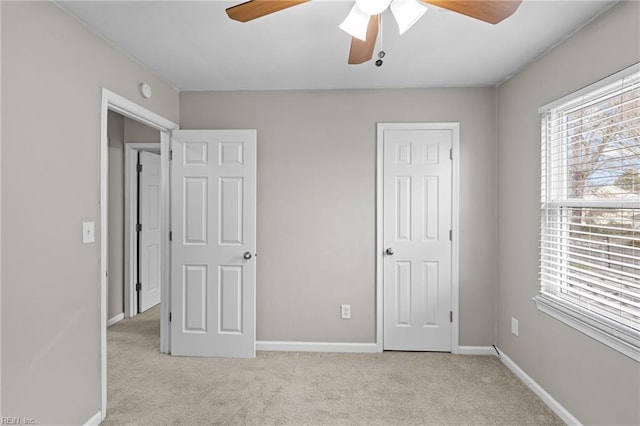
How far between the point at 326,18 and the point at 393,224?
181 centimetres

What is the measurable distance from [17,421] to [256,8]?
211cm

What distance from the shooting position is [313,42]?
2.24 metres

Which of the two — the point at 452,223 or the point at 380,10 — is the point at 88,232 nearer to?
the point at 380,10

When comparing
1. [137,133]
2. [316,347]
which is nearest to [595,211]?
[316,347]

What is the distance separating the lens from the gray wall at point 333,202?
10.2 ft

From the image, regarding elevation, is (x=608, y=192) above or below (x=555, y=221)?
above

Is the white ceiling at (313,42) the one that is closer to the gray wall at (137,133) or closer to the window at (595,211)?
the window at (595,211)

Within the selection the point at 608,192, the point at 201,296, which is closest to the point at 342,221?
the point at 201,296

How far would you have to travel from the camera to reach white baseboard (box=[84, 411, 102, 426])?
204 centimetres

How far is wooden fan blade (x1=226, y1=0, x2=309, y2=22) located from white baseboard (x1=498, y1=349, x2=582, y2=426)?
106 inches

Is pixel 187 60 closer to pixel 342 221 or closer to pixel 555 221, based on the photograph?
pixel 342 221

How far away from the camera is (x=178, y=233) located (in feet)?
10.1

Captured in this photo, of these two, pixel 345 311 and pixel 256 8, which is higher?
pixel 256 8

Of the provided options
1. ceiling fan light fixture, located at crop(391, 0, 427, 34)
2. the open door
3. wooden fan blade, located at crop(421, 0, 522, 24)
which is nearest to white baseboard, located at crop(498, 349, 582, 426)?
the open door
